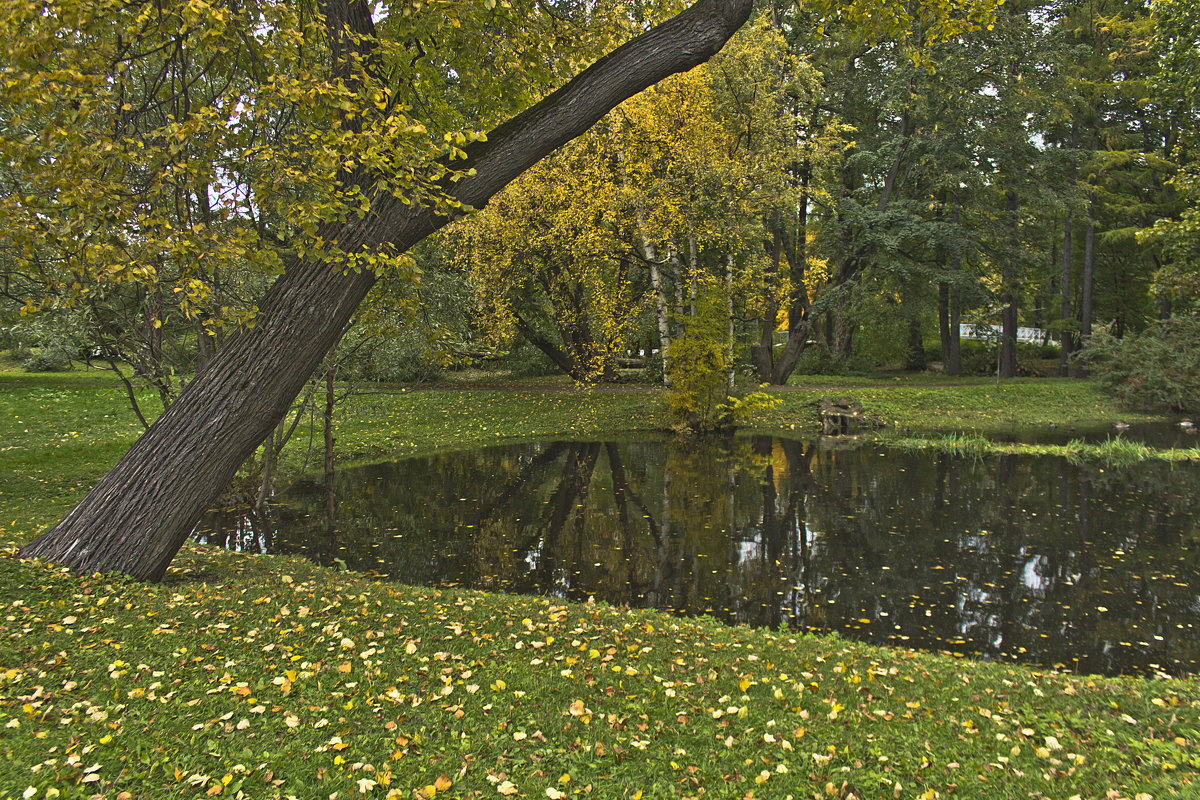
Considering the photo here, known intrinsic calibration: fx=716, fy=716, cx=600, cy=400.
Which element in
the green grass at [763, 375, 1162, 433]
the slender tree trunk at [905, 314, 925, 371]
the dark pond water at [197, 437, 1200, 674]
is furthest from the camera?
the slender tree trunk at [905, 314, 925, 371]

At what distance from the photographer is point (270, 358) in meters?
5.47

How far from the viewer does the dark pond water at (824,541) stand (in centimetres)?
672

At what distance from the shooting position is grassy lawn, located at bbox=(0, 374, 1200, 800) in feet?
10.9

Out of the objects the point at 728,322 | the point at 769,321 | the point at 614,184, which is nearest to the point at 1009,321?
the point at 769,321

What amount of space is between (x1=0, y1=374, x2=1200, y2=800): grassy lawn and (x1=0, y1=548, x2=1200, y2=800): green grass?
0.05 feet

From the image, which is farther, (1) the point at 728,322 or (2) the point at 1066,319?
(2) the point at 1066,319

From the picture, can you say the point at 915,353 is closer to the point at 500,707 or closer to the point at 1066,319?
the point at 1066,319

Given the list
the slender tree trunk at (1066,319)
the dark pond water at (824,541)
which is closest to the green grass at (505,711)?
the dark pond water at (824,541)

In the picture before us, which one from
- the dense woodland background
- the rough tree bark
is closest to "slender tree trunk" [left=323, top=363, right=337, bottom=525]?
the dense woodland background

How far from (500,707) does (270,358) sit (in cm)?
318

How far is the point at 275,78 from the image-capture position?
14.7 ft

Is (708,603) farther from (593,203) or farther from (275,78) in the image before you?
(593,203)

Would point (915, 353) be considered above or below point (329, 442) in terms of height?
above

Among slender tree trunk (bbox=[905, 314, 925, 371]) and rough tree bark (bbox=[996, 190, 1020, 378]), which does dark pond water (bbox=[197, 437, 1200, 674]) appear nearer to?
rough tree bark (bbox=[996, 190, 1020, 378])
